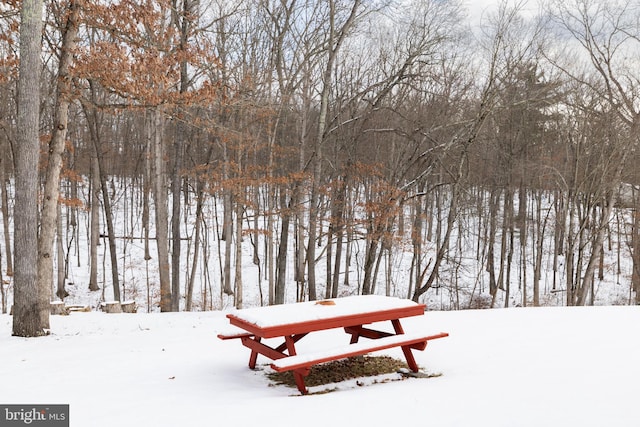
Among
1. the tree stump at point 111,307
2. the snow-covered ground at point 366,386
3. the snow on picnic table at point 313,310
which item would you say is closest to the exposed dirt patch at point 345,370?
the snow-covered ground at point 366,386

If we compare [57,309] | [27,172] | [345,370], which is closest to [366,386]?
[345,370]

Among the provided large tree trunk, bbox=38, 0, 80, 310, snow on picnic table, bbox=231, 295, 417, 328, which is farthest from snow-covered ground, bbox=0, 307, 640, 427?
large tree trunk, bbox=38, 0, 80, 310

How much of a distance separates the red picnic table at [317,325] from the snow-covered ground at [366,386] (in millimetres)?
297

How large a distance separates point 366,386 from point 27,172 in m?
5.52

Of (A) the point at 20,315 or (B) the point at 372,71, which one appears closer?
Result: (A) the point at 20,315

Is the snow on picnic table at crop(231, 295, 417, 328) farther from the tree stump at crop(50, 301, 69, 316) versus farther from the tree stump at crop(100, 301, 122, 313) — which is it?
the tree stump at crop(100, 301, 122, 313)

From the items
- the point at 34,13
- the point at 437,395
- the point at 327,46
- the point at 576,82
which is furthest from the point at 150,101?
the point at 576,82

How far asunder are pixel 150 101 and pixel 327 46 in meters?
8.37

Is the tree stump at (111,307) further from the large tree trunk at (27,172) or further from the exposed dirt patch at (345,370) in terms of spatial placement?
the exposed dirt patch at (345,370)

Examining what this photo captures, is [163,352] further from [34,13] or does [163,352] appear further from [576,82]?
[576,82]

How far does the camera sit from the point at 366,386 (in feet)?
15.2

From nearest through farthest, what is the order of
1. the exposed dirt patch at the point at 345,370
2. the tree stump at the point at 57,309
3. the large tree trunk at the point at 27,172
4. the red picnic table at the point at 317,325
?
the red picnic table at the point at 317,325 < the exposed dirt patch at the point at 345,370 < the large tree trunk at the point at 27,172 < the tree stump at the point at 57,309

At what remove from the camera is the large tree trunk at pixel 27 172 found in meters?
6.85

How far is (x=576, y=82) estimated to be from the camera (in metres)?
16.7
